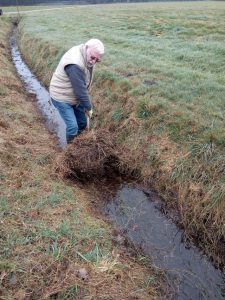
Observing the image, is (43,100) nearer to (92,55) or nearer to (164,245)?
(92,55)

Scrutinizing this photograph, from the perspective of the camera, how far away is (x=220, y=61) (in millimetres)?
10711

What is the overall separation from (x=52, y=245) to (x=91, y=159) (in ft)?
8.58

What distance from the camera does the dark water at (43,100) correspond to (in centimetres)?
952

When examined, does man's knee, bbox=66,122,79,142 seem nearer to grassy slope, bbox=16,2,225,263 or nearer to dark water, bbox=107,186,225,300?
grassy slope, bbox=16,2,225,263

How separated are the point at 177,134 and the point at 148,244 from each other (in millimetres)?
2652

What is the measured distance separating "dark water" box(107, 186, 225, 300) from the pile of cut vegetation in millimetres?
607

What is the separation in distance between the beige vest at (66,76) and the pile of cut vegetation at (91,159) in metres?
0.86

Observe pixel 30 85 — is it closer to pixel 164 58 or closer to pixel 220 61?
pixel 164 58

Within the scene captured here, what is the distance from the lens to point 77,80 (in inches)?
245

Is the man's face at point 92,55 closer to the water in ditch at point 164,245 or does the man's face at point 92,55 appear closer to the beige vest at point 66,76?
the beige vest at point 66,76

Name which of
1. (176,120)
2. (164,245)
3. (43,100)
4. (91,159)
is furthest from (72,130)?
(43,100)

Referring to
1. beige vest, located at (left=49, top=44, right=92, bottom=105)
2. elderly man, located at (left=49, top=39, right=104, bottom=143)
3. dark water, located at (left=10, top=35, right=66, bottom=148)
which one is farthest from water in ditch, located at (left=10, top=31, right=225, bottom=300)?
dark water, located at (left=10, top=35, right=66, bottom=148)

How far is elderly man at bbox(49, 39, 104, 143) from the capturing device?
6086 mm

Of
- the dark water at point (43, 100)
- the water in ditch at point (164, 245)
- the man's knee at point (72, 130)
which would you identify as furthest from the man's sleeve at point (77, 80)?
the dark water at point (43, 100)
